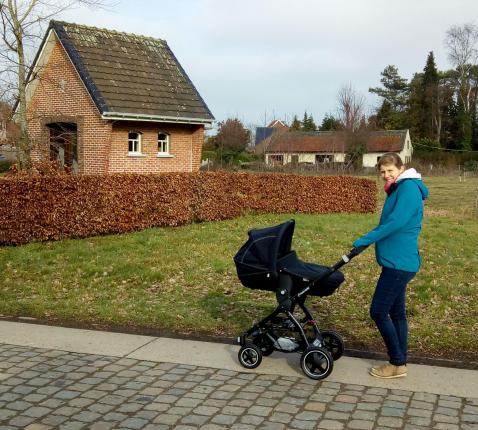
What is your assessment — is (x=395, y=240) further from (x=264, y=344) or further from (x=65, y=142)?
(x=65, y=142)

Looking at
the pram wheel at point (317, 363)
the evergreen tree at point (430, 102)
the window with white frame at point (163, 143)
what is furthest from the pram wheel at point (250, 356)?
the evergreen tree at point (430, 102)

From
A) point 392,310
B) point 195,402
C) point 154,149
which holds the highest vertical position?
point 154,149

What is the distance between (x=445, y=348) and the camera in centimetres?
611

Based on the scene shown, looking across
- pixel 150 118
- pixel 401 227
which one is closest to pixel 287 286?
pixel 401 227

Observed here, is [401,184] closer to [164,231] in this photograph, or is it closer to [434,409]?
[434,409]

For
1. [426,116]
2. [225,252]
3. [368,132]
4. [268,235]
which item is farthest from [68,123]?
[426,116]

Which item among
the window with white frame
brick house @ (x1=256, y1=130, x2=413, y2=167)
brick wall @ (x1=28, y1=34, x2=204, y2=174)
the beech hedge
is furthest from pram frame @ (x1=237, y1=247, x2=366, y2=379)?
brick house @ (x1=256, y1=130, x2=413, y2=167)

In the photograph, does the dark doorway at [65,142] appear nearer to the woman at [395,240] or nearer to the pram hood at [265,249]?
the pram hood at [265,249]

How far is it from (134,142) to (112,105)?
7.68ft

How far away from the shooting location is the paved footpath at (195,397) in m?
4.39

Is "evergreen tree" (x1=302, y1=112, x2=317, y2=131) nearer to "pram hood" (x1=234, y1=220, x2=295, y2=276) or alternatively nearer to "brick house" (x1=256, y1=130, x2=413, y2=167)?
"brick house" (x1=256, y1=130, x2=413, y2=167)

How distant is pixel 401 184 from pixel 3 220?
9.41m

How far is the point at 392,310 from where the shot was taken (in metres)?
5.22

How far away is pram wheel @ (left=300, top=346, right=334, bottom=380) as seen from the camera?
17.0 ft
